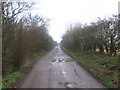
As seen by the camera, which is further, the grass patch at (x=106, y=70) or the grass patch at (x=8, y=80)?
the grass patch at (x=106, y=70)

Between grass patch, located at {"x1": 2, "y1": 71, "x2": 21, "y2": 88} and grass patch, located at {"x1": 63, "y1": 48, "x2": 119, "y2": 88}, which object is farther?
grass patch, located at {"x1": 63, "y1": 48, "x2": 119, "y2": 88}

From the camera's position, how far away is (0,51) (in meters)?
10.3

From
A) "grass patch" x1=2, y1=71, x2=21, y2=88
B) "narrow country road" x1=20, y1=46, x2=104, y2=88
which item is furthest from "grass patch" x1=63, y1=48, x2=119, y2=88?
"grass patch" x1=2, y1=71, x2=21, y2=88

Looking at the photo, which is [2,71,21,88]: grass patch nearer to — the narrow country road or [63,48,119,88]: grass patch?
the narrow country road

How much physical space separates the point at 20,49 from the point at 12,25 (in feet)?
7.23

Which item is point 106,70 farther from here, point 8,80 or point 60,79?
point 8,80

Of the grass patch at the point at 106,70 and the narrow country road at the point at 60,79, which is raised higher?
the grass patch at the point at 106,70

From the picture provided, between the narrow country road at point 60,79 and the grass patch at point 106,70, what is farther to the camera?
the grass patch at point 106,70

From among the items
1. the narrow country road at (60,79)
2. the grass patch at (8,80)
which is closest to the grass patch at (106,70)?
the narrow country road at (60,79)

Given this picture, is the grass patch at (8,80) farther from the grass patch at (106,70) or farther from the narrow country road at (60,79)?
the grass patch at (106,70)

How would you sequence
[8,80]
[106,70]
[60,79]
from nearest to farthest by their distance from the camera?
[8,80]
[60,79]
[106,70]

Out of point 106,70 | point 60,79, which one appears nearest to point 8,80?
point 60,79

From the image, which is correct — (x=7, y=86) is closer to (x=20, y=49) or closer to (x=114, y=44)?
(x=20, y=49)

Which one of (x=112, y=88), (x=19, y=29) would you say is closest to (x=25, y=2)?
(x=19, y=29)
